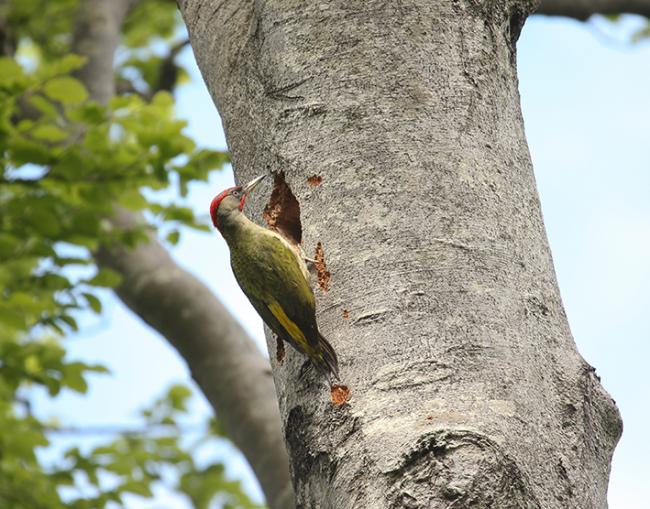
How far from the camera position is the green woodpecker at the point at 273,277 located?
88.4 inches

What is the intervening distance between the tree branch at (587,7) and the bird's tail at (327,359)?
4140mm

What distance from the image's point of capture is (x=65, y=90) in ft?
14.1

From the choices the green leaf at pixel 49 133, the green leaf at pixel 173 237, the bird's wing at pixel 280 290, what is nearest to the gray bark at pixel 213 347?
the green leaf at pixel 173 237

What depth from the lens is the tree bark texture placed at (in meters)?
1.93

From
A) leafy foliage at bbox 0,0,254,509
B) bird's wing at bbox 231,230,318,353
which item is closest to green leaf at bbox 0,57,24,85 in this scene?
leafy foliage at bbox 0,0,254,509

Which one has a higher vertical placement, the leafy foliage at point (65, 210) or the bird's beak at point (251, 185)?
the leafy foliage at point (65, 210)

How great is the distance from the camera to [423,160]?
2.28m

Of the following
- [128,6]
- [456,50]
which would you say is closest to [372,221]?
[456,50]

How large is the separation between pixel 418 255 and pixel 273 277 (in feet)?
3.20

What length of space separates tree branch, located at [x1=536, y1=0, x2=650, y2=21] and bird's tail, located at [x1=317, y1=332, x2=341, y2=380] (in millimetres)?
4140

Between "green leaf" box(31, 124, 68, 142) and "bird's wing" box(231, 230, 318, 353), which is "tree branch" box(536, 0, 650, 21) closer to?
"green leaf" box(31, 124, 68, 142)

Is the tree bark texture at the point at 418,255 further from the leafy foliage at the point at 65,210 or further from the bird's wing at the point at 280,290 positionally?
the leafy foliage at the point at 65,210

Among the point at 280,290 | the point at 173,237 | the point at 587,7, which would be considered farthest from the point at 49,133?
the point at 587,7

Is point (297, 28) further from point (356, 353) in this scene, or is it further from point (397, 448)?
point (397, 448)
